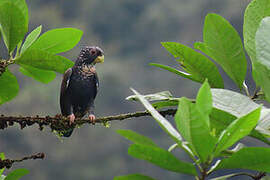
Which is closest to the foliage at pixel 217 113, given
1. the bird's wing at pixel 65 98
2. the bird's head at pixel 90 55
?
the bird's wing at pixel 65 98

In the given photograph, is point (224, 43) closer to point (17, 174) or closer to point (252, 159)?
point (252, 159)

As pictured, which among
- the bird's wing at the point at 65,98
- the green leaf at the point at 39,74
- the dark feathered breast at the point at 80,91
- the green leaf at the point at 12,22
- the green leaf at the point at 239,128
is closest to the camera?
the green leaf at the point at 239,128

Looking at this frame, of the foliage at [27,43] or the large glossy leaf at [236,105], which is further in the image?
the foliage at [27,43]

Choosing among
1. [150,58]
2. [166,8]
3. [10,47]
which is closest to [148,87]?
[150,58]

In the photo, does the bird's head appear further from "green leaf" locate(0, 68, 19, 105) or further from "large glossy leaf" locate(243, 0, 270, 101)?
"large glossy leaf" locate(243, 0, 270, 101)

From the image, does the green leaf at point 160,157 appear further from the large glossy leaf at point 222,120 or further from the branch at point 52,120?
the branch at point 52,120

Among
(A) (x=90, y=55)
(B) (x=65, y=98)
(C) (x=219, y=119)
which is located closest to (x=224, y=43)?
(C) (x=219, y=119)

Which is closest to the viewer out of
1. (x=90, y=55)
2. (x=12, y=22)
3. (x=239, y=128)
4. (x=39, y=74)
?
(x=239, y=128)

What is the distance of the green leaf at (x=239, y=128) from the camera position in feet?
1.61

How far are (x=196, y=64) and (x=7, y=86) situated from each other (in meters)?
0.40

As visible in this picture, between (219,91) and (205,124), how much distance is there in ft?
0.35

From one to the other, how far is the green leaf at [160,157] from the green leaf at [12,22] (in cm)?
40

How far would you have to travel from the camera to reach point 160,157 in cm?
53

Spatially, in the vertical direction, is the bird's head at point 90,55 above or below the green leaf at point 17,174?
above
